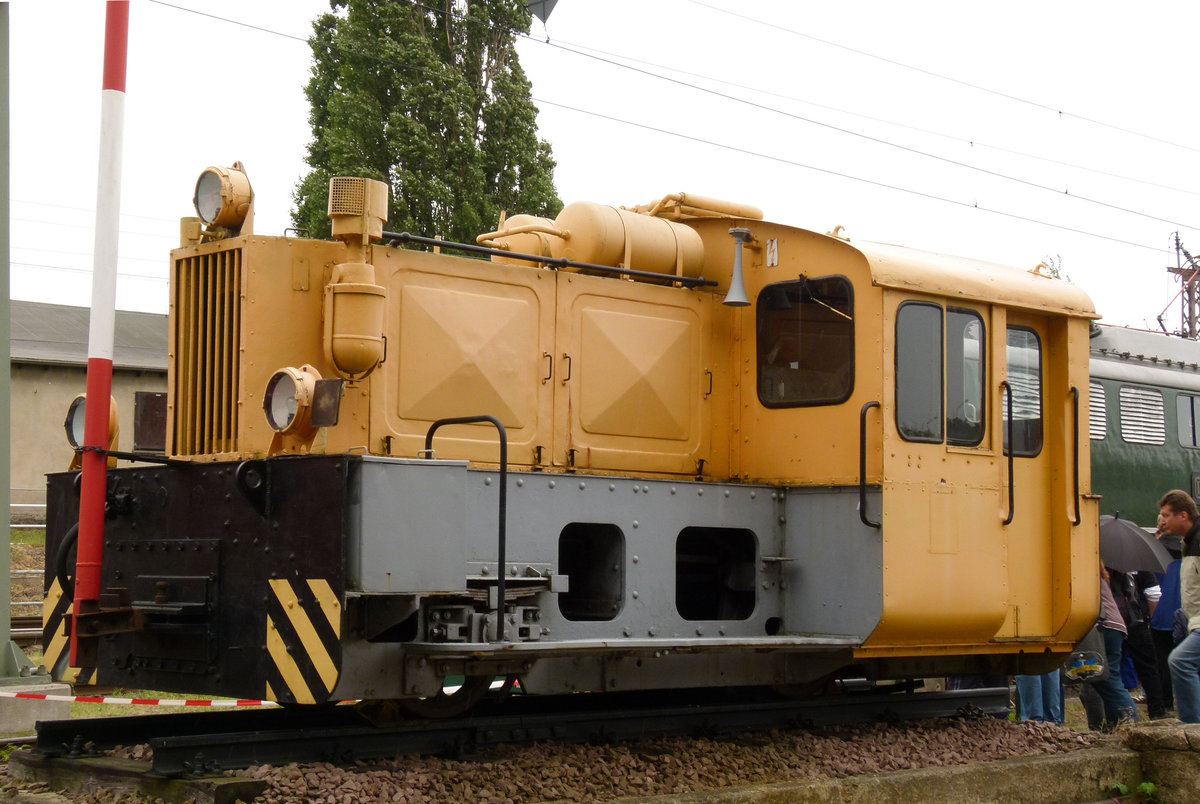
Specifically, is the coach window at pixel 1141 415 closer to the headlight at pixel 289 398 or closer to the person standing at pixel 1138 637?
the person standing at pixel 1138 637

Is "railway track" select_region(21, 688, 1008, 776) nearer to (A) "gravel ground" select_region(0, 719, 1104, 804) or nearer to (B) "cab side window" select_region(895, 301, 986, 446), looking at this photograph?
(A) "gravel ground" select_region(0, 719, 1104, 804)

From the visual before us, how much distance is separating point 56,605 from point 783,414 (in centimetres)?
418

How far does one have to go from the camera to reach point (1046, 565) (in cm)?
821

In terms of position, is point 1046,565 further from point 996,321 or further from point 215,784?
point 215,784

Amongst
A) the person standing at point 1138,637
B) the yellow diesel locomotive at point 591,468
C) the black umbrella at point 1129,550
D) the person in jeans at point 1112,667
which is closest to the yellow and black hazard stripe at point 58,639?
the yellow diesel locomotive at point 591,468

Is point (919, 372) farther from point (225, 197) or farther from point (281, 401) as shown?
point (225, 197)

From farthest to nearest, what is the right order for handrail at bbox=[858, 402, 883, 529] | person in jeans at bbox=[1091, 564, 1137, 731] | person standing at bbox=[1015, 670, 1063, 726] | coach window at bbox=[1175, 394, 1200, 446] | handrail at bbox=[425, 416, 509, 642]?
coach window at bbox=[1175, 394, 1200, 446]
person standing at bbox=[1015, 670, 1063, 726]
person in jeans at bbox=[1091, 564, 1137, 731]
handrail at bbox=[858, 402, 883, 529]
handrail at bbox=[425, 416, 509, 642]

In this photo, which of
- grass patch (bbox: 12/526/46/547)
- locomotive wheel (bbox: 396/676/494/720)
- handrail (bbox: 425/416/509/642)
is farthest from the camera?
grass patch (bbox: 12/526/46/547)

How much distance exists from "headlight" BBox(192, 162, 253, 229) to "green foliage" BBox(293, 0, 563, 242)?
15.6m

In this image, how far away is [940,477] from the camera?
24.8ft

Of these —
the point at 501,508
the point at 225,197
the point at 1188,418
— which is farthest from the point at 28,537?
the point at 501,508

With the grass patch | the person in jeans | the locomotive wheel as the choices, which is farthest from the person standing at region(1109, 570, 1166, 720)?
the grass patch

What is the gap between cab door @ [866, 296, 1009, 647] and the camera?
7316 mm

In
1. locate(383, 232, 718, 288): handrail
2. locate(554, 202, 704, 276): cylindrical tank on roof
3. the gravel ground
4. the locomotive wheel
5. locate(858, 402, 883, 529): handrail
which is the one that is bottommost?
the gravel ground
